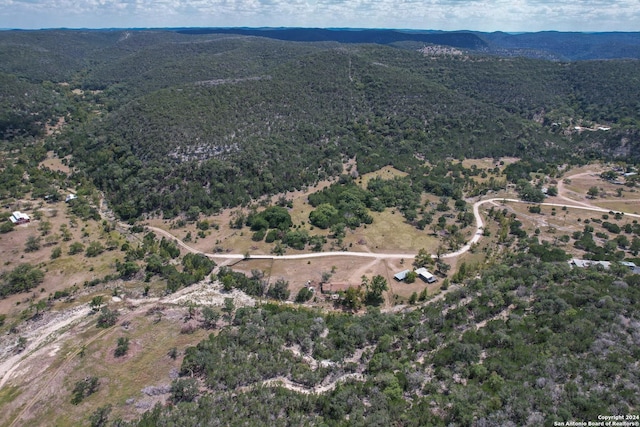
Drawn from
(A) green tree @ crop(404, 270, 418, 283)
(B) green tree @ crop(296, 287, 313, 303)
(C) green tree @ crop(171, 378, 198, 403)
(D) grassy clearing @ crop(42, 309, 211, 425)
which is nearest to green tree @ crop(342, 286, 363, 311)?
(B) green tree @ crop(296, 287, 313, 303)

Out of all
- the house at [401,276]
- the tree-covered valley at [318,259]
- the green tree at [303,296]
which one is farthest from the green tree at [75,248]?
the house at [401,276]

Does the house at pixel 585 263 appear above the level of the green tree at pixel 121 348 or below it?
above

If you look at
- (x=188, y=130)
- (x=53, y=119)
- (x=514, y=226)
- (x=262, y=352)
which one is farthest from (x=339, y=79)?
(x=262, y=352)

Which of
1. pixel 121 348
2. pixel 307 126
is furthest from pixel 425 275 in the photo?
pixel 307 126

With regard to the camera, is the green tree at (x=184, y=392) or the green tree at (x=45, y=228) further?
the green tree at (x=45, y=228)

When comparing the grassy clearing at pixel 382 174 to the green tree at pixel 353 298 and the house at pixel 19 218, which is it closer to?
the green tree at pixel 353 298

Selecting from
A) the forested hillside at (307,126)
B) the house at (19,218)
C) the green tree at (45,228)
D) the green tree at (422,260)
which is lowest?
the green tree at (422,260)
